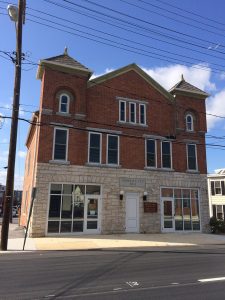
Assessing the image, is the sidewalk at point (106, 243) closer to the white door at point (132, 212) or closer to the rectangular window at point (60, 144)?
the white door at point (132, 212)

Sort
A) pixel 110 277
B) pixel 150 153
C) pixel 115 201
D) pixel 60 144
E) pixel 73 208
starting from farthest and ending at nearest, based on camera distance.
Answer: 1. pixel 150 153
2. pixel 115 201
3. pixel 60 144
4. pixel 73 208
5. pixel 110 277

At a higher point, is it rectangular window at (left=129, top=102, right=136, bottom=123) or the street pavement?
rectangular window at (left=129, top=102, right=136, bottom=123)

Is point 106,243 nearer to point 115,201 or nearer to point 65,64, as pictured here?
point 115,201

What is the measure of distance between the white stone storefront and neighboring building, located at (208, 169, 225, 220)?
62.1 feet

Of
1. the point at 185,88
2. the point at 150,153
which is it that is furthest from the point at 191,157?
the point at 185,88

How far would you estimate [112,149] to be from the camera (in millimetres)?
21672

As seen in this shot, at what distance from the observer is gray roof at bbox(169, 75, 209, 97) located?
24.4 meters


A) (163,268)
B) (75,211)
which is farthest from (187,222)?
(163,268)

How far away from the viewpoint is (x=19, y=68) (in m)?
15.2

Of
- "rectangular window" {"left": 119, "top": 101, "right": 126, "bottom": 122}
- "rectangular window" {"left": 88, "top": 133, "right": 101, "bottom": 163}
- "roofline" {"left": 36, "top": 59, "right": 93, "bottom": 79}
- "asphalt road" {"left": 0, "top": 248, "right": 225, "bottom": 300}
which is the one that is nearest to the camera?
"asphalt road" {"left": 0, "top": 248, "right": 225, "bottom": 300}

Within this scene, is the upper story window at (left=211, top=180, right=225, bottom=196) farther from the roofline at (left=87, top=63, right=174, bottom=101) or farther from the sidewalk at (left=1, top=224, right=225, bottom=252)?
the sidewalk at (left=1, top=224, right=225, bottom=252)

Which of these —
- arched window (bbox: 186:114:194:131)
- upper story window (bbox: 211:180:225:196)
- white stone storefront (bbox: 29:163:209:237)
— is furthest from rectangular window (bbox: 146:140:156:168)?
upper story window (bbox: 211:180:225:196)

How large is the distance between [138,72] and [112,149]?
A: 6.30 meters

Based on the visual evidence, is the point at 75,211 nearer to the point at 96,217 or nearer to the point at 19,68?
the point at 96,217
